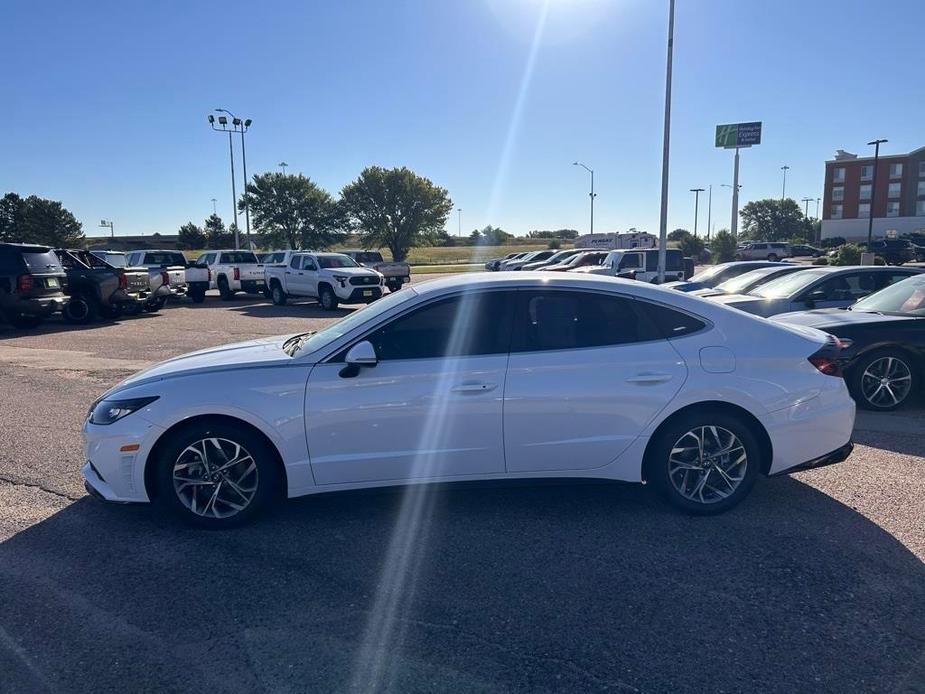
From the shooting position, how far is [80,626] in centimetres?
311

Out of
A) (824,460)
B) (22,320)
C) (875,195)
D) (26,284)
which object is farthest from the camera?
(875,195)

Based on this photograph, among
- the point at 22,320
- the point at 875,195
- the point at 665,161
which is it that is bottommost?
the point at 22,320

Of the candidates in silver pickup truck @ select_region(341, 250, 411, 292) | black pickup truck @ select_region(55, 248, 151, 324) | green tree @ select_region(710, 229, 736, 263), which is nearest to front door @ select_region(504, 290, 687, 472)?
black pickup truck @ select_region(55, 248, 151, 324)

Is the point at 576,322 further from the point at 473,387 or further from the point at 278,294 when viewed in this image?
the point at 278,294

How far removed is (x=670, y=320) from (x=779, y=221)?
391 feet

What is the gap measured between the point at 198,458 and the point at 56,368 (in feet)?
25.5

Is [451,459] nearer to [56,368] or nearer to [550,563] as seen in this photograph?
[550,563]

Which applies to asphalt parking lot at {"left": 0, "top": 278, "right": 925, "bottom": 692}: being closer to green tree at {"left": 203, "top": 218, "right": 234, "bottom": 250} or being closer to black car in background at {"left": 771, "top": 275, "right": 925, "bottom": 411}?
black car in background at {"left": 771, "top": 275, "right": 925, "bottom": 411}

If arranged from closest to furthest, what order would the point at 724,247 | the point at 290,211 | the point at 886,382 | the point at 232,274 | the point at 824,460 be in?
the point at 824,460 < the point at 886,382 < the point at 232,274 < the point at 724,247 < the point at 290,211

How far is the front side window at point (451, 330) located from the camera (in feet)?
13.4

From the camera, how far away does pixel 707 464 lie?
4227 millimetres

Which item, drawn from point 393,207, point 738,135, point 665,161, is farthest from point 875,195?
point 665,161

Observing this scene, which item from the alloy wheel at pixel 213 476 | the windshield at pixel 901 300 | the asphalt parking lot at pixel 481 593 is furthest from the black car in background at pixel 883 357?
the alloy wheel at pixel 213 476

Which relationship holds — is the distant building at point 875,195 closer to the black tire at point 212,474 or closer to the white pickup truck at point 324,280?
the white pickup truck at point 324,280
